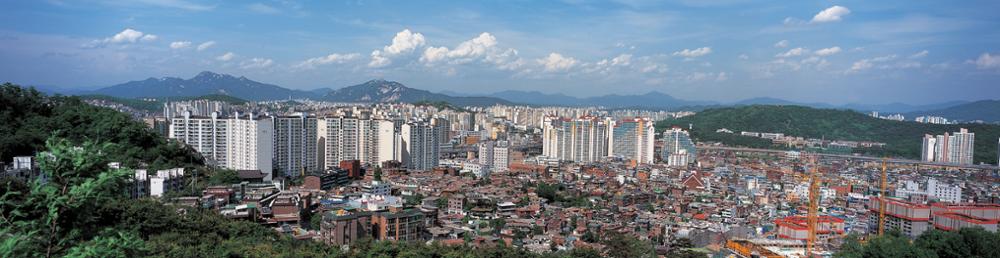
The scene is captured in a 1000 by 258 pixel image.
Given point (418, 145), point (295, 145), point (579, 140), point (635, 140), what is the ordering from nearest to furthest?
point (295, 145)
point (418, 145)
point (635, 140)
point (579, 140)

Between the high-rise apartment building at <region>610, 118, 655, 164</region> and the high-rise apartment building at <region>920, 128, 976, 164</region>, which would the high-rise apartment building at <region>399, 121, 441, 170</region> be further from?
the high-rise apartment building at <region>920, 128, 976, 164</region>

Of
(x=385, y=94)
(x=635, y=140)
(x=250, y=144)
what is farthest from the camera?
(x=385, y=94)

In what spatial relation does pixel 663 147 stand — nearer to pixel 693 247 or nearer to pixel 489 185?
pixel 489 185

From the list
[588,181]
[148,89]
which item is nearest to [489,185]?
[588,181]

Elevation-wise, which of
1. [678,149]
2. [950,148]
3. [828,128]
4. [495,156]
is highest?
[828,128]

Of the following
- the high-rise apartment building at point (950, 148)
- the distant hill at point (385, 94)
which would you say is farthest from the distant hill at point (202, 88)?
the high-rise apartment building at point (950, 148)

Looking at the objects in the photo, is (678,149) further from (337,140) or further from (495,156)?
(337,140)

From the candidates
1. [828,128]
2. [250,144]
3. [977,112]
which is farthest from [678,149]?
[977,112]
